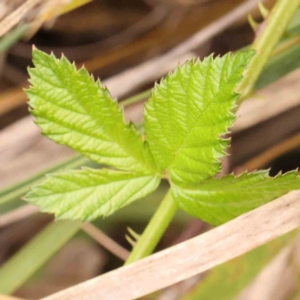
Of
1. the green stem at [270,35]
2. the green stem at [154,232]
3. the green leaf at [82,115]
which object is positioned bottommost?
the green stem at [154,232]

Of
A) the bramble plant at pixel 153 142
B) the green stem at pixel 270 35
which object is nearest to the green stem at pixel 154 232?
the bramble plant at pixel 153 142

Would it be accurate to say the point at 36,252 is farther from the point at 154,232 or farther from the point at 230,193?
the point at 230,193

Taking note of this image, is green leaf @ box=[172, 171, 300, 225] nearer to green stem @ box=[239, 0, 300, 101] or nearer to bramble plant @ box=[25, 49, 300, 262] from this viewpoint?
bramble plant @ box=[25, 49, 300, 262]

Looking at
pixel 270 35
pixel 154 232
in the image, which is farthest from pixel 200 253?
pixel 270 35

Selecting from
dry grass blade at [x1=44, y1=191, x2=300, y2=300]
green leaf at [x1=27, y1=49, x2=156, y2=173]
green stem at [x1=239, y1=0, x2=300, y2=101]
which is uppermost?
green leaf at [x1=27, y1=49, x2=156, y2=173]

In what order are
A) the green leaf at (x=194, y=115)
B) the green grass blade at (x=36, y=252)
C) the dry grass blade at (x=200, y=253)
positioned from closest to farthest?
the green leaf at (x=194, y=115), the dry grass blade at (x=200, y=253), the green grass blade at (x=36, y=252)

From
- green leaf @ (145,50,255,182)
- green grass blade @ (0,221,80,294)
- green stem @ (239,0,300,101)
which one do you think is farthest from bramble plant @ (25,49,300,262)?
green grass blade @ (0,221,80,294)

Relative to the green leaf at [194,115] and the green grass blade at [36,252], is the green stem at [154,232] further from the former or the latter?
the green grass blade at [36,252]
